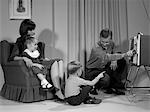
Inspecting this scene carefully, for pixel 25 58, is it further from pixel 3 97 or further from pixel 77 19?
pixel 77 19

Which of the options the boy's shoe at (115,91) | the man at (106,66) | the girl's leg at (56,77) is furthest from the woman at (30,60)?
the boy's shoe at (115,91)

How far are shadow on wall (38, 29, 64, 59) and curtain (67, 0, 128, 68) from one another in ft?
0.65

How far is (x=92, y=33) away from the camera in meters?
3.78

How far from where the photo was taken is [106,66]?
3.39m

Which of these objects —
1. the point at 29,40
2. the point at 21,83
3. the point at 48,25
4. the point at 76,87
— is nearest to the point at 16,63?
the point at 21,83

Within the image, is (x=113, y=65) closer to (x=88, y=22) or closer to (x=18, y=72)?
(x=88, y=22)

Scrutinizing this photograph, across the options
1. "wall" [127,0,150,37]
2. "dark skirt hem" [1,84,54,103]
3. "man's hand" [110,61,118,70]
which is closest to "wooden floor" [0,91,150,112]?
"dark skirt hem" [1,84,54,103]

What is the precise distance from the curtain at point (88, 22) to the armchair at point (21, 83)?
0.99m

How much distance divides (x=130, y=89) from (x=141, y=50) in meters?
0.99

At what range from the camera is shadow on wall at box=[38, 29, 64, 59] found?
149 inches

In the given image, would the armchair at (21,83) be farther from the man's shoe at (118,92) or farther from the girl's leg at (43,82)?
the man's shoe at (118,92)

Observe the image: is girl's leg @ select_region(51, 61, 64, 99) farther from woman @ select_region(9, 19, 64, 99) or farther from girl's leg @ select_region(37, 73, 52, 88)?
girl's leg @ select_region(37, 73, 52, 88)

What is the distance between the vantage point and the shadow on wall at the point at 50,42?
149 inches

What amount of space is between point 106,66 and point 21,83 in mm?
1236
